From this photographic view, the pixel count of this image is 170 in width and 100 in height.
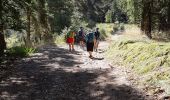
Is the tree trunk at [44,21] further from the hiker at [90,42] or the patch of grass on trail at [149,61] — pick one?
the patch of grass on trail at [149,61]

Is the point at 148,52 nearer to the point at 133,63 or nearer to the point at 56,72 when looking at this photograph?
the point at 133,63

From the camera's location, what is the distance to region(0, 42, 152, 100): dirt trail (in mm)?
10414

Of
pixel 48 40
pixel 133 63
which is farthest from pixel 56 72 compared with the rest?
pixel 48 40

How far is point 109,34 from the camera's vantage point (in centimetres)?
4722

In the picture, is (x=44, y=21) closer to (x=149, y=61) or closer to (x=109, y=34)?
(x=109, y=34)

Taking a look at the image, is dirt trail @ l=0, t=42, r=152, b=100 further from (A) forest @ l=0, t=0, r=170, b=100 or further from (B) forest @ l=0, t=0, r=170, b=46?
(B) forest @ l=0, t=0, r=170, b=46

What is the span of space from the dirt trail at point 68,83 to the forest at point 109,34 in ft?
2.19

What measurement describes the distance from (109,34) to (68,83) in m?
35.5

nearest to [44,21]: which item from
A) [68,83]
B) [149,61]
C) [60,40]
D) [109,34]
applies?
[60,40]

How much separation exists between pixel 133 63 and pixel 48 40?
23731 millimetres

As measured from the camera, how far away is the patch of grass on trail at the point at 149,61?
11.1 m

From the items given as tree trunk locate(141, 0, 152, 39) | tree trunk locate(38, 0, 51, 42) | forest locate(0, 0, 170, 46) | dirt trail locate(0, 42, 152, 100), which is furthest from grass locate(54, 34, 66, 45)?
dirt trail locate(0, 42, 152, 100)

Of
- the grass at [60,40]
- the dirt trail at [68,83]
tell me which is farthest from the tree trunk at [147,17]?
the dirt trail at [68,83]

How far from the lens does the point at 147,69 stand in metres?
12.4
